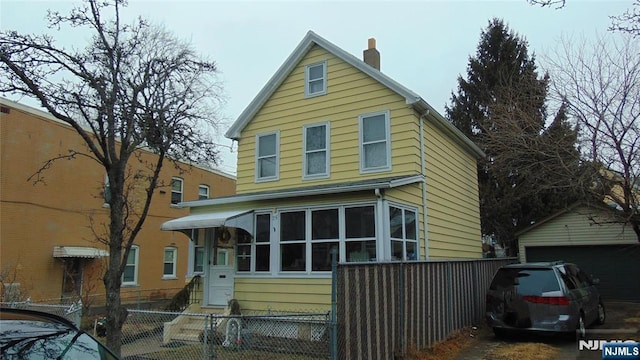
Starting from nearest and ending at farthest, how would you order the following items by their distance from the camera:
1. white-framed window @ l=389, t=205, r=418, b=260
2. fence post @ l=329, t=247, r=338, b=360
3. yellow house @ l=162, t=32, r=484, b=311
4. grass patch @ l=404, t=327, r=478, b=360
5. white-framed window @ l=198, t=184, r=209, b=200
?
fence post @ l=329, t=247, r=338, b=360, grass patch @ l=404, t=327, r=478, b=360, white-framed window @ l=389, t=205, r=418, b=260, yellow house @ l=162, t=32, r=484, b=311, white-framed window @ l=198, t=184, r=209, b=200

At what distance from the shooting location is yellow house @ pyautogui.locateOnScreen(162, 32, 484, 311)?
454 inches

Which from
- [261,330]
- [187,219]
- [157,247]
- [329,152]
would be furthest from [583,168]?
[157,247]

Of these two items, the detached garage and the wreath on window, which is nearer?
the wreath on window

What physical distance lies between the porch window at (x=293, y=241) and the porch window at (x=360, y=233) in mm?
1294

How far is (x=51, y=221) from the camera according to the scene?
57.7 ft

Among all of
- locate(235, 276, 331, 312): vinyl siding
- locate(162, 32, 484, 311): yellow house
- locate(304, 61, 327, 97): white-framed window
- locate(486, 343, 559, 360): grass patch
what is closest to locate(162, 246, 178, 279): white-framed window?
locate(162, 32, 484, 311): yellow house

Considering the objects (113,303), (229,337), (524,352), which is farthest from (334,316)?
(229,337)

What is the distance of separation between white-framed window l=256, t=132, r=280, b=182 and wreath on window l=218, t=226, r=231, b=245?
6.41 ft

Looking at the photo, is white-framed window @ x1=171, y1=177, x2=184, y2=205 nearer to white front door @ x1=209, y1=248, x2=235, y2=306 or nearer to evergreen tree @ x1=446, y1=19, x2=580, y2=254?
white front door @ x1=209, y1=248, x2=235, y2=306

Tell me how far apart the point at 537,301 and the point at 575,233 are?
13.9 meters

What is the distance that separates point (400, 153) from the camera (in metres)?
12.4

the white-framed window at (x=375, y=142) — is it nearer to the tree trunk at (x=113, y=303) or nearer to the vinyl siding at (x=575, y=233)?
the tree trunk at (x=113, y=303)

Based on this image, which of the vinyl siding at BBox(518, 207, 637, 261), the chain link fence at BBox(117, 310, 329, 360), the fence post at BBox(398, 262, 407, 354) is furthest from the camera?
the vinyl siding at BBox(518, 207, 637, 261)

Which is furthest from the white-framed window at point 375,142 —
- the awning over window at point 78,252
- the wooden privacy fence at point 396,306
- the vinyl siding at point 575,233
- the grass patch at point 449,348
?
the vinyl siding at point 575,233
